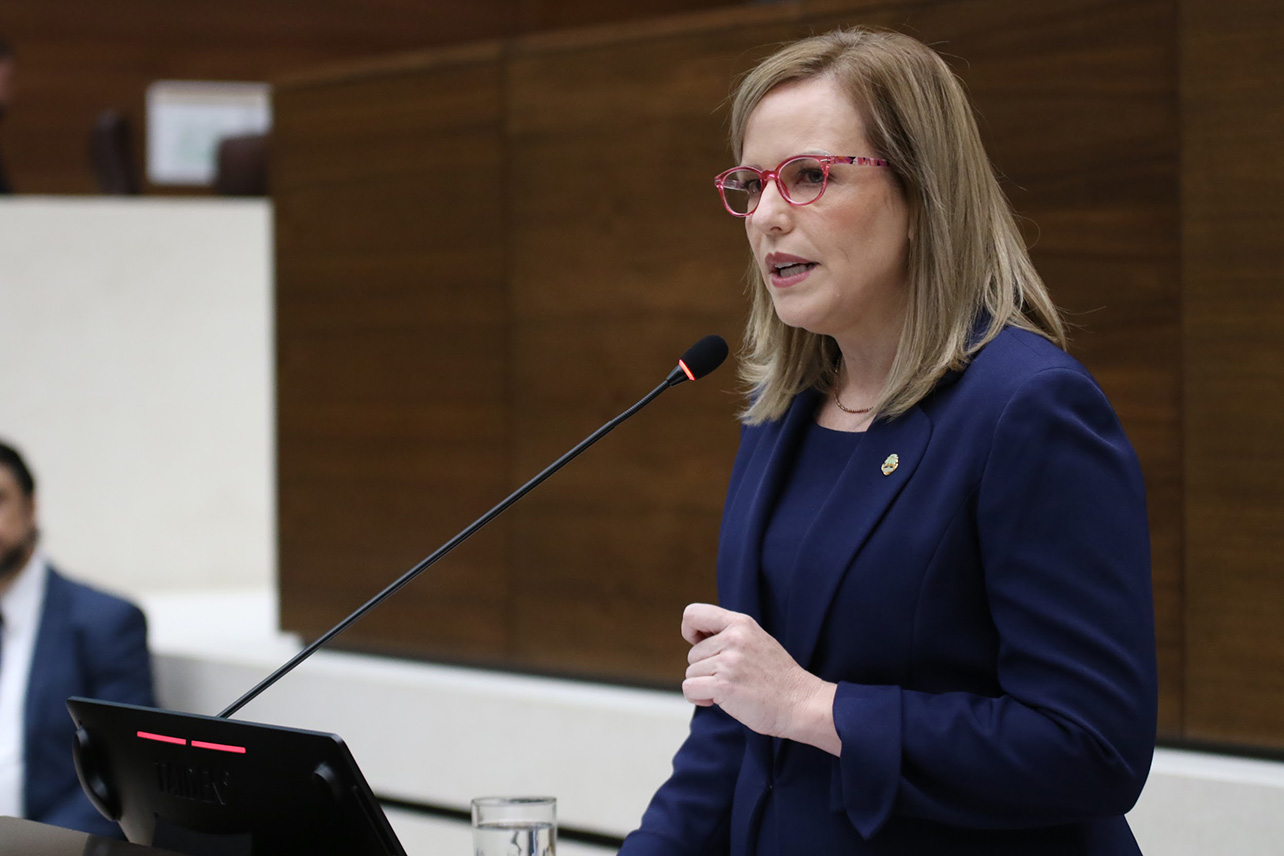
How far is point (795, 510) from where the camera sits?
1.38 m

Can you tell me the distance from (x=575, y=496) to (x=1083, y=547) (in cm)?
193

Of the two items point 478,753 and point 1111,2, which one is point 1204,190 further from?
point 478,753

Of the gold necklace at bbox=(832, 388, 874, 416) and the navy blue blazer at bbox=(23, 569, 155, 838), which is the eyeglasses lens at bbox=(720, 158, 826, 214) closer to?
the gold necklace at bbox=(832, 388, 874, 416)

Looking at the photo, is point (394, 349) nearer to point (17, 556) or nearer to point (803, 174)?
point (17, 556)

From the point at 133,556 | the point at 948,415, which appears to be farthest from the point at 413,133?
the point at 948,415

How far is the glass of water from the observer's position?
122 cm

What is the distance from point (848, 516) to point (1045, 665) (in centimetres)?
23

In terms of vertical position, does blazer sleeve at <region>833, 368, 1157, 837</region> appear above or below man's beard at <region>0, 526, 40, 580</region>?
above

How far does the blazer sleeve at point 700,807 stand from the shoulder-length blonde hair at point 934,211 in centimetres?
41

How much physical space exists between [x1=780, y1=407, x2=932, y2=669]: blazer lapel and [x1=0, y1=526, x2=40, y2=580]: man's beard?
2.28 m

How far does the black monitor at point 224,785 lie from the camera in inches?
45.7

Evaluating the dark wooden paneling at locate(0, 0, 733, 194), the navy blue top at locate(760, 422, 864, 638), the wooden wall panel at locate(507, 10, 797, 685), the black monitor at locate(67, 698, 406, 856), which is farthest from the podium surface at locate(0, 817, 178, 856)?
the dark wooden paneling at locate(0, 0, 733, 194)

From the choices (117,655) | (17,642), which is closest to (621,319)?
(117,655)

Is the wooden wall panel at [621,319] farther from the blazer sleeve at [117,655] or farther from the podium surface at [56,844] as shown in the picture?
the podium surface at [56,844]
